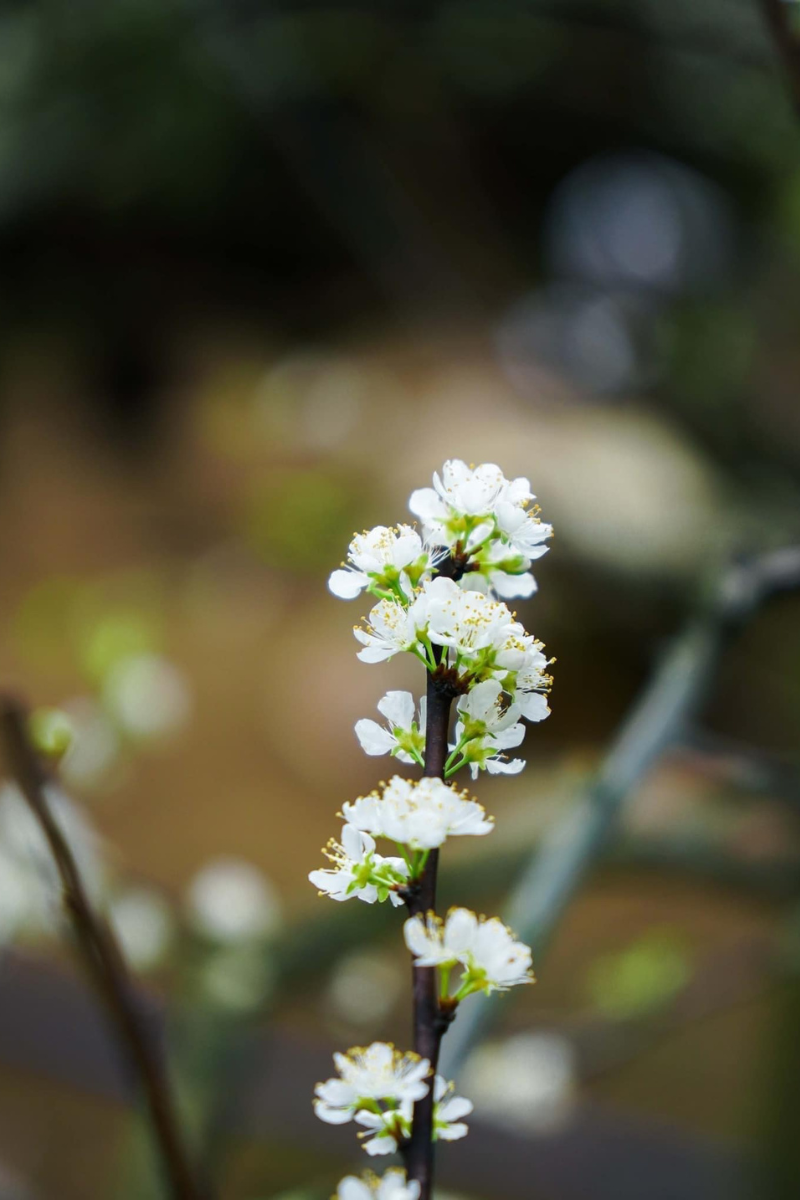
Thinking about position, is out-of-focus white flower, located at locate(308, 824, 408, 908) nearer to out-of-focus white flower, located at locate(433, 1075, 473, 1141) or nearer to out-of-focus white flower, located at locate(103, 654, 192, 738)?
out-of-focus white flower, located at locate(433, 1075, 473, 1141)

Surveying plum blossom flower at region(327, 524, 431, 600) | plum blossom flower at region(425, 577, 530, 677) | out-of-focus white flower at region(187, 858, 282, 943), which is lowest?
plum blossom flower at region(425, 577, 530, 677)

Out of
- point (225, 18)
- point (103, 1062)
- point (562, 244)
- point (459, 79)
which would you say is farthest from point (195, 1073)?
point (562, 244)

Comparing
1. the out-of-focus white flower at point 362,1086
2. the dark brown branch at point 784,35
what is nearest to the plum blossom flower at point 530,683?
the out-of-focus white flower at point 362,1086

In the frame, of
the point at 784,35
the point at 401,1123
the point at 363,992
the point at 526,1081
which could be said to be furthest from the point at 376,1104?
the point at 363,992

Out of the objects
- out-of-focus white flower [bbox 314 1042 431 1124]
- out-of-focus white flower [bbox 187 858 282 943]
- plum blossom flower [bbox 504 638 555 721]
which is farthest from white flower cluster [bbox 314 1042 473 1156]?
out-of-focus white flower [bbox 187 858 282 943]

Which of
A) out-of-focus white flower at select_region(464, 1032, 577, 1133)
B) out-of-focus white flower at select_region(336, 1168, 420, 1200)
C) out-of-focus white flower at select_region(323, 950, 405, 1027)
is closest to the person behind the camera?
out-of-focus white flower at select_region(336, 1168, 420, 1200)

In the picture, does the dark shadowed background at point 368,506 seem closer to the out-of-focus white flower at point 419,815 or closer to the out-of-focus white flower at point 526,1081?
the out-of-focus white flower at point 526,1081

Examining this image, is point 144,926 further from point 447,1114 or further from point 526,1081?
point 447,1114
